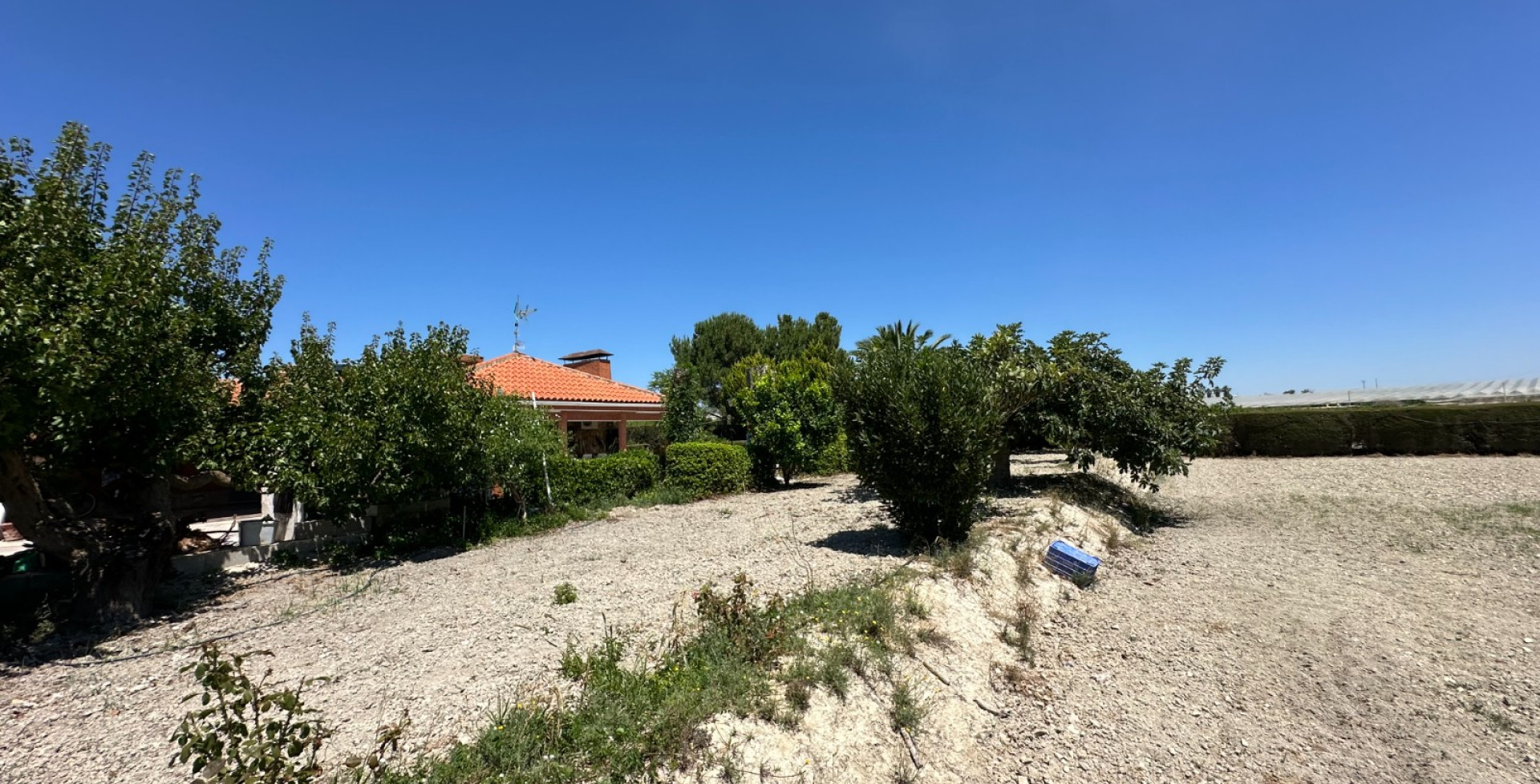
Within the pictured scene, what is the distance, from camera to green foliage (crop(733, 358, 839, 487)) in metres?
16.7

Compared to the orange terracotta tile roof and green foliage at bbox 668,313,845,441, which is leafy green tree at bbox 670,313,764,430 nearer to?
green foliage at bbox 668,313,845,441

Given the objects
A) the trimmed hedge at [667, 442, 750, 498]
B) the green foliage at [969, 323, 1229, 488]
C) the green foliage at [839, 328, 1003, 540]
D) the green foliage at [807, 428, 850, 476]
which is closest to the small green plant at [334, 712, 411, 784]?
the green foliage at [839, 328, 1003, 540]

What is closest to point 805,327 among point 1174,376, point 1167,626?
point 1174,376

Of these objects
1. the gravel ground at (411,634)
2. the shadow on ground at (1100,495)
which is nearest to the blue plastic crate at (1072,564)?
the gravel ground at (411,634)

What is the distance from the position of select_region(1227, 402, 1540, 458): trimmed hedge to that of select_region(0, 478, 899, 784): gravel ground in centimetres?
1810

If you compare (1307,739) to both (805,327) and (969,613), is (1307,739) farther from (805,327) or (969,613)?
(805,327)

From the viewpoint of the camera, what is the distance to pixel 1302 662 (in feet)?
19.5

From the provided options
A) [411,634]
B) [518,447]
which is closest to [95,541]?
[411,634]

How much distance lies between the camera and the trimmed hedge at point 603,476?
1374 centimetres

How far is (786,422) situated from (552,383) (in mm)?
7639

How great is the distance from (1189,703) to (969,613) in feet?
6.28

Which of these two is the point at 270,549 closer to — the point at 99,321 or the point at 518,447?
the point at 518,447

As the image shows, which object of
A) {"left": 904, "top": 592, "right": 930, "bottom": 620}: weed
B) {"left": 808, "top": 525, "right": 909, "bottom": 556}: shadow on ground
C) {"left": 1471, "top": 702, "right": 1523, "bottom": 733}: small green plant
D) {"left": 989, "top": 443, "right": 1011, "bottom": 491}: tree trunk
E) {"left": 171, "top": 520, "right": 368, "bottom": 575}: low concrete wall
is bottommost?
{"left": 1471, "top": 702, "right": 1523, "bottom": 733}: small green plant

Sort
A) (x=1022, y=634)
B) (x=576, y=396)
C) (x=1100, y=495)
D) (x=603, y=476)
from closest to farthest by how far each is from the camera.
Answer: (x=1022, y=634) < (x=1100, y=495) < (x=603, y=476) < (x=576, y=396)
